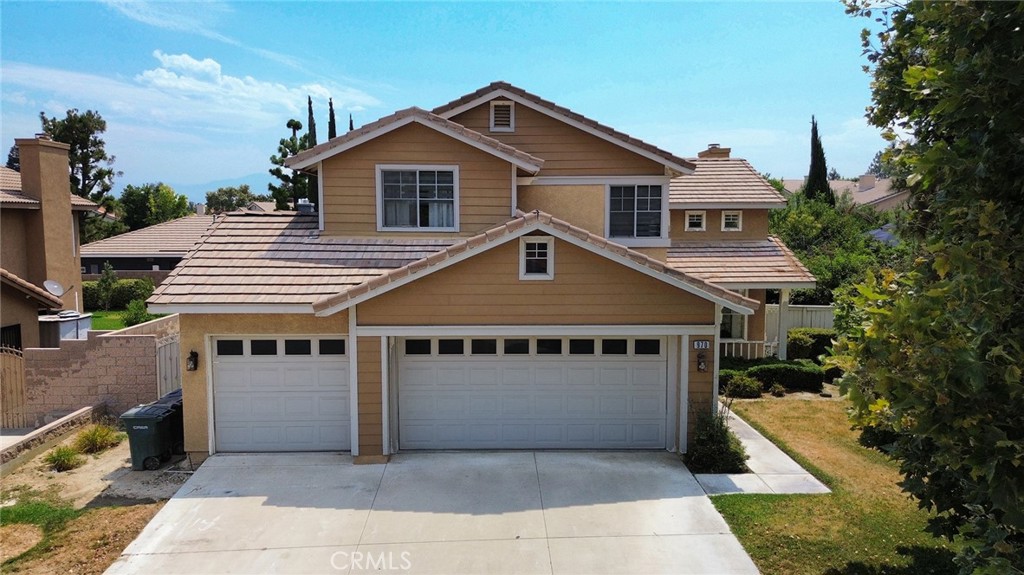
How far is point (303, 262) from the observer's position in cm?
1103

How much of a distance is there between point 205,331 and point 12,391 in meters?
5.36

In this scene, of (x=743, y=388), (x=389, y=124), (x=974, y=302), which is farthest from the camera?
(x=743, y=388)

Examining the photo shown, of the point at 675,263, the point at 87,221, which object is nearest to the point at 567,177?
the point at 675,263

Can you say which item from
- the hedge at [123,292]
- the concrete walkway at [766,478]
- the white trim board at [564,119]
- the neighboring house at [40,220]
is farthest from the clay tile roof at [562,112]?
the hedge at [123,292]

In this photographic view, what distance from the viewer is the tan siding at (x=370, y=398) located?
33.0 feet

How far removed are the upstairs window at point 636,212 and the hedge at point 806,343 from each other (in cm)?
711

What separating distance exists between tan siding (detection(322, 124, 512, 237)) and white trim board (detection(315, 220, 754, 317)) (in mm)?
2248

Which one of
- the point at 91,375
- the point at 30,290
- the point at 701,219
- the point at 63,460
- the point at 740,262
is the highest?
the point at 701,219

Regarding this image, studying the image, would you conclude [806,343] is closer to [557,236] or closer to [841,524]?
[841,524]

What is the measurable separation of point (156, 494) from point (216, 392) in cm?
187

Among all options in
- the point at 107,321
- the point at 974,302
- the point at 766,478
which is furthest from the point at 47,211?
the point at 974,302

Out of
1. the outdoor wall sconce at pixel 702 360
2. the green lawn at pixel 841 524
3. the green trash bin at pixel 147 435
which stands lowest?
the green lawn at pixel 841 524

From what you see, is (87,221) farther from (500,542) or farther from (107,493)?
(500,542)

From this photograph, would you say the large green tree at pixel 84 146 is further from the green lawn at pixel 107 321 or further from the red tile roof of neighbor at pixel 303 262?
the red tile roof of neighbor at pixel 303 262
